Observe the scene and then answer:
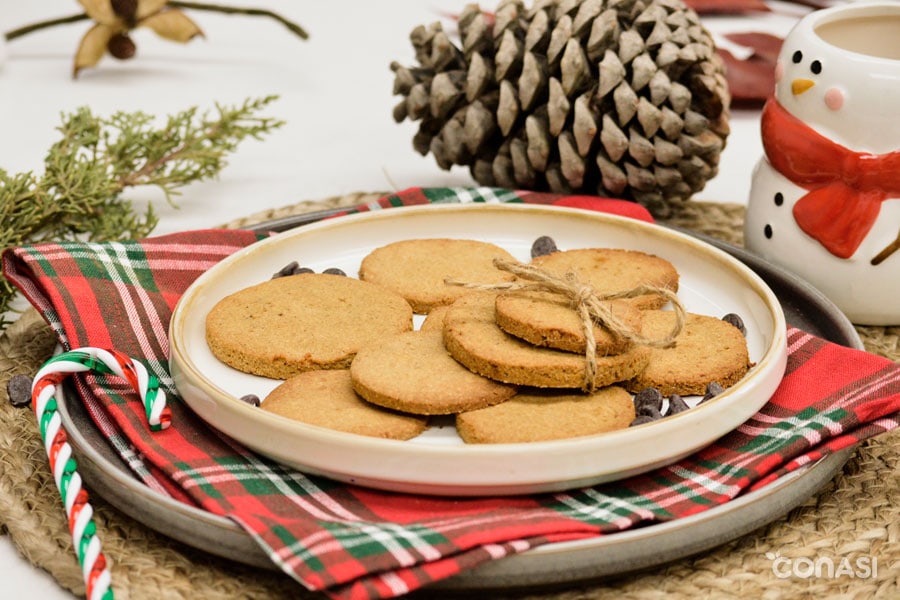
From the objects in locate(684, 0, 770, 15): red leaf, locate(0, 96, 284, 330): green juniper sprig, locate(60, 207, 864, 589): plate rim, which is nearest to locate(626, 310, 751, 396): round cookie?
locate(60, 207, 864, 589): plate rim

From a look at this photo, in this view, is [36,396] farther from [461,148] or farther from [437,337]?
[461,148]

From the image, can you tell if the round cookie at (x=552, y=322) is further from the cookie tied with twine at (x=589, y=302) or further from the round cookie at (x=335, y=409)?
the round cookie at (x=335, y=409)

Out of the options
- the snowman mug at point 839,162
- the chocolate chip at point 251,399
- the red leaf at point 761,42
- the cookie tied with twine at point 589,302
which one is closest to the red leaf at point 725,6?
the red leaf at point 761,42

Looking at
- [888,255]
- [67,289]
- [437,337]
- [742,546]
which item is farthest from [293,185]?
[742,546]

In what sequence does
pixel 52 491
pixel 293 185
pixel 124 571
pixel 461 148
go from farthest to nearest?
1. pixel 293 185
2. pixel 461 148
3. pixel 52 491
4. pixel 124 571

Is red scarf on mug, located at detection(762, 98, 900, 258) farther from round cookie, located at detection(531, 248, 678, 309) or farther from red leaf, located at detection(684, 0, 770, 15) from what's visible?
red leaf, located at detection(684, 0, 770, 15)
